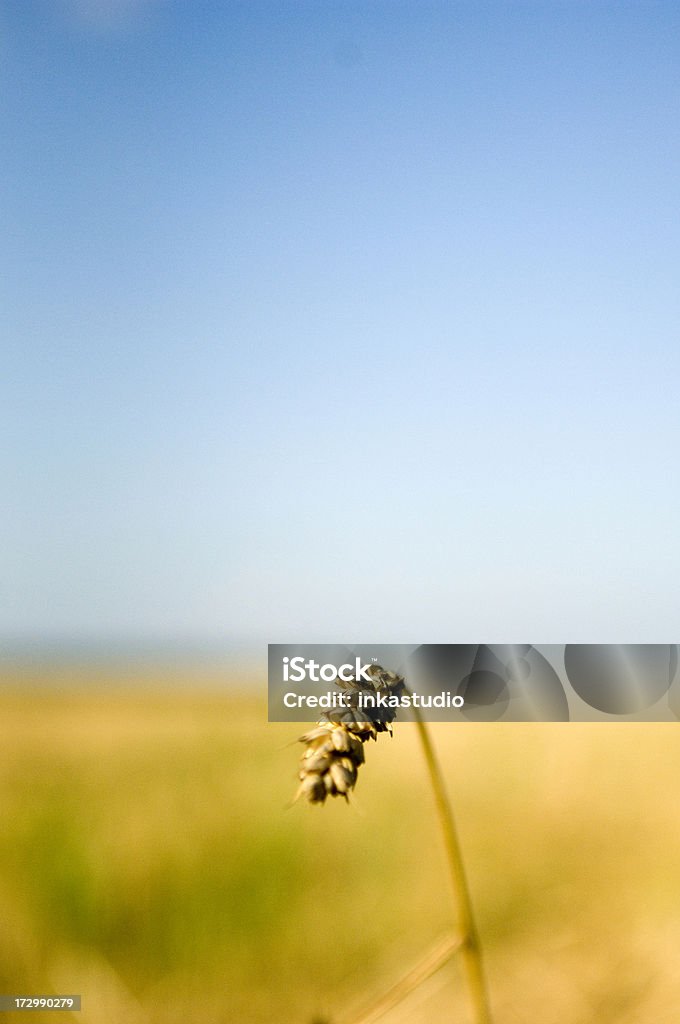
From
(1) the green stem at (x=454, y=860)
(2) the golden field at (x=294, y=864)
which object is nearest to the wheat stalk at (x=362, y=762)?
(1) the green stem at (x=454, y=860)

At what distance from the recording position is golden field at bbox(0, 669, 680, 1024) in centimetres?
88

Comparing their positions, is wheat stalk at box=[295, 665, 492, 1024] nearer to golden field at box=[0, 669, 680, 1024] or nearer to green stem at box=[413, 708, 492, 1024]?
green stem at box=[413, 708, 492, 1024]

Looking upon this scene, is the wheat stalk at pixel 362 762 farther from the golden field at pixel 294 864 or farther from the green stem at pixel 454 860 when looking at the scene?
the golden field at pixel 294 864

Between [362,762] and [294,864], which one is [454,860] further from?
[294,864]

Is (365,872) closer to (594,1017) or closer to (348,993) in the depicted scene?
(348,993)

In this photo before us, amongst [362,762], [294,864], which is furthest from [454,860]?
[294,864]

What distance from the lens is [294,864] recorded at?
1.02m

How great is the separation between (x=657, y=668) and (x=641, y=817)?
303mm

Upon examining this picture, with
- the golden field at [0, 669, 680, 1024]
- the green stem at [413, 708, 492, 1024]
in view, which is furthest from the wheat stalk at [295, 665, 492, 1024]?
the golden field at [0, 669, 680, 1024]

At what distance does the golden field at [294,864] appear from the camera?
88 centimetres

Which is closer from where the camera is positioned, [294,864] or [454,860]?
[454,860]

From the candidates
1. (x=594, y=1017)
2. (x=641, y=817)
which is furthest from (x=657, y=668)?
(x=594, y=1017)

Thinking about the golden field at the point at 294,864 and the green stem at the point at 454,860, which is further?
the golden field at the point at 294,864

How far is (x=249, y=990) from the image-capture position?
900 mm
